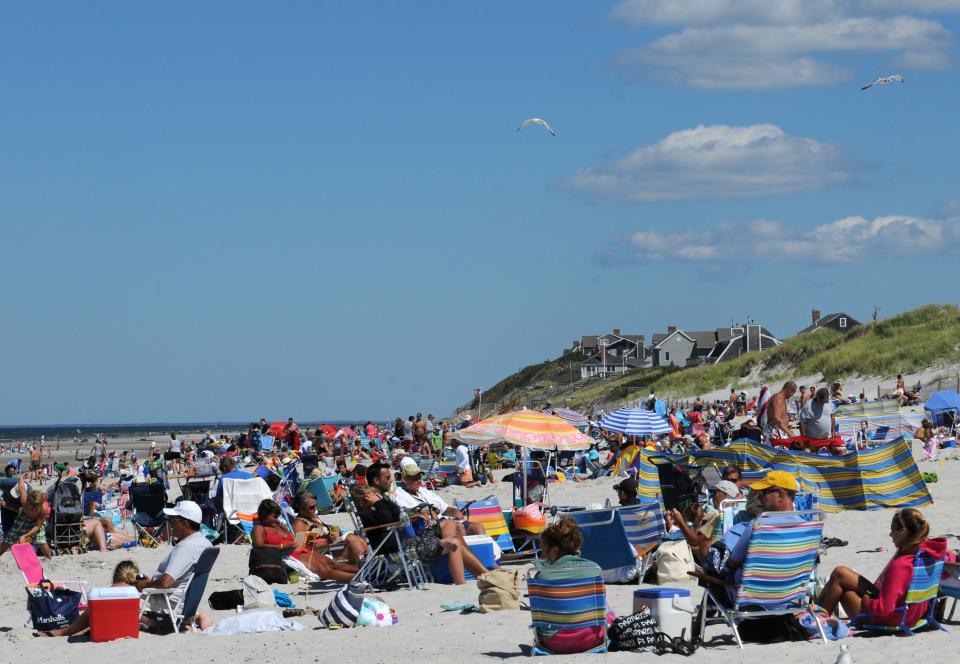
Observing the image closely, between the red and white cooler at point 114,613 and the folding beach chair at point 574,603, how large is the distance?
8.30ft

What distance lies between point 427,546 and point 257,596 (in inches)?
55.1

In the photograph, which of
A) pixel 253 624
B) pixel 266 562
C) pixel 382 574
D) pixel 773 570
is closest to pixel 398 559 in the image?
pixel 382 574

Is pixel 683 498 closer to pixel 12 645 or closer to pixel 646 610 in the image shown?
pixel 646 610

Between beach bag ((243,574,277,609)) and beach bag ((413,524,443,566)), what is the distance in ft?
4.06

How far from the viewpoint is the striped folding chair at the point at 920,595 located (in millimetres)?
6414

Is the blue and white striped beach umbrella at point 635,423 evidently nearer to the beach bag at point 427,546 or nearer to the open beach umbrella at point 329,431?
the beach bag at point 427,546

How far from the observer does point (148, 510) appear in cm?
1382

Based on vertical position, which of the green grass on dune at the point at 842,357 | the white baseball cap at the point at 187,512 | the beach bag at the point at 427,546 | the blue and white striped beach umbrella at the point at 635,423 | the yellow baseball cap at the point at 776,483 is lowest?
the beach bag at the point at 427,546

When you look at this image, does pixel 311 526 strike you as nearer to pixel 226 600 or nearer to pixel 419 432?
pixel 226 600

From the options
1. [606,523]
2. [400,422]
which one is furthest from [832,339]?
[606,523]

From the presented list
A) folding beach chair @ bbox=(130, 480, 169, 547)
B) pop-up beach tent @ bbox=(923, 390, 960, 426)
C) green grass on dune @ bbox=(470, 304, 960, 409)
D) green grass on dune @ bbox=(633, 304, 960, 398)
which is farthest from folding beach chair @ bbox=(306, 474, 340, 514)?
green grass on dune @ bbox=(633, 304, 960, 398)

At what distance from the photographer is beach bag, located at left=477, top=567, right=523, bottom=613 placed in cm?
785

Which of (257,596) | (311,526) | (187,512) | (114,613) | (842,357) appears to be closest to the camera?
(114,613)

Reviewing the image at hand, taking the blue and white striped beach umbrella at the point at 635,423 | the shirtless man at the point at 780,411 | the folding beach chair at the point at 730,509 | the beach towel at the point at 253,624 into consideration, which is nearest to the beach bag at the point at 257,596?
the beach towel at the point at 253,624
